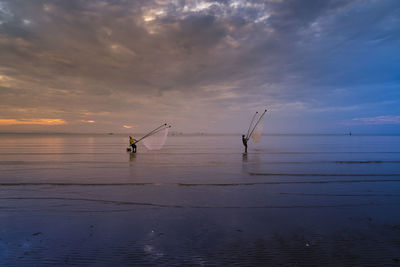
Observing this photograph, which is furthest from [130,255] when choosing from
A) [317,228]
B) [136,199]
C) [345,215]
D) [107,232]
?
[345,215]

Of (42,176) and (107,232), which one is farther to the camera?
(42,176)

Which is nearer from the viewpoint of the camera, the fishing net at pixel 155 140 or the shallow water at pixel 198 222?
the shallow water at pixel 198 222

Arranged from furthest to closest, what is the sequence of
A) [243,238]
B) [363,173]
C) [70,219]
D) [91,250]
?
[363,173], [70,219], [243,238], [91,250]

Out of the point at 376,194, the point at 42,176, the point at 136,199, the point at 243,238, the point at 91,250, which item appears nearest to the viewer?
the point at 91,250

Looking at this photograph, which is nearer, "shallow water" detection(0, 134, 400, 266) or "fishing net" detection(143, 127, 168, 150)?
"shallow water" detection(0, 134, 400, 266)

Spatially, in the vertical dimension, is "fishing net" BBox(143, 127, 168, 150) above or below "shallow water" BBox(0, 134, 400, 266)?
above

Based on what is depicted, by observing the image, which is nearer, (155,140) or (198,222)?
(198,222)

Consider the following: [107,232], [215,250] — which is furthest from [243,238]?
[107,232]

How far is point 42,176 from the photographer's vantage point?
16297mm

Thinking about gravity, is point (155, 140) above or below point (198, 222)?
above

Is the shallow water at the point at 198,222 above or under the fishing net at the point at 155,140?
under

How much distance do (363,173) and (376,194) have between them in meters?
7.33

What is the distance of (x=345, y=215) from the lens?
351 inches

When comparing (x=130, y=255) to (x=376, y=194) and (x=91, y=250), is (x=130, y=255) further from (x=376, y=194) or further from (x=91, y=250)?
(x=376, y=194)
